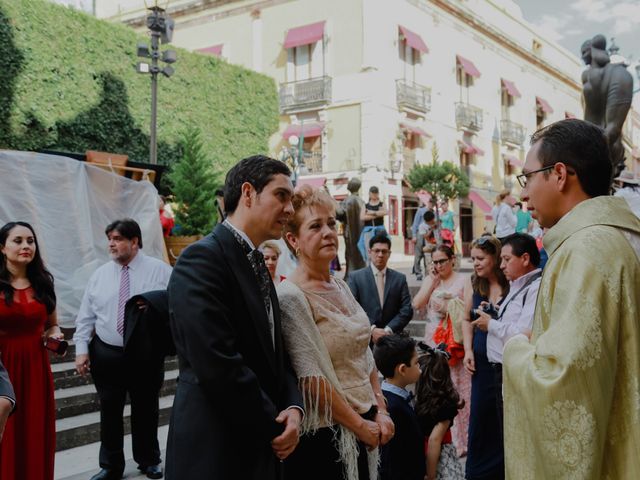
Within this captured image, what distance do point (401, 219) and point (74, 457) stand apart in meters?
22.4

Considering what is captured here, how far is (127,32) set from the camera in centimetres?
1861

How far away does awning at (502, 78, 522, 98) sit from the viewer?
34.3m

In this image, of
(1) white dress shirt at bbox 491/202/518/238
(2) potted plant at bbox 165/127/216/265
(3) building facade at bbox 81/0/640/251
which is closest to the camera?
(2) potted plant at bbox 165/127/216/265

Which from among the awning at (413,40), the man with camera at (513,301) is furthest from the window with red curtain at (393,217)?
the man with camera at (513,301)

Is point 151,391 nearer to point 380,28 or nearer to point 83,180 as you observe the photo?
point 83,180

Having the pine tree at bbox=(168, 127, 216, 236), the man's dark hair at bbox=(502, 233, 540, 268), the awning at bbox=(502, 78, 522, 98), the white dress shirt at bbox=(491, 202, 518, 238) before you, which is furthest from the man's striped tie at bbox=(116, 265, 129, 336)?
the awning at bbox=(502, 78, 522, 98)

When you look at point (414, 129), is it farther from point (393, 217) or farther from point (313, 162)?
point (313, 162)

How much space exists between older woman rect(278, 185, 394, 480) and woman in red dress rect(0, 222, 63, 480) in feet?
7.26

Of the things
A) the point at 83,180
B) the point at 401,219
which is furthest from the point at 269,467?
the point at 401,219

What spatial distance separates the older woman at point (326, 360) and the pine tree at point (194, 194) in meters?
8.26

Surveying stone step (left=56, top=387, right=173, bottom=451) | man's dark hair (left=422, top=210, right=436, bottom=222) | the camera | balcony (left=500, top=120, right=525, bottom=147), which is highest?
balcony (left=500, top=120, right=525, bottom=147)

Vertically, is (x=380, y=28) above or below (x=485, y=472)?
above

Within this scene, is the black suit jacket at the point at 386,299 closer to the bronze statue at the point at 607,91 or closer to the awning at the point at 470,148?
the bronze statue at the point at 607,91

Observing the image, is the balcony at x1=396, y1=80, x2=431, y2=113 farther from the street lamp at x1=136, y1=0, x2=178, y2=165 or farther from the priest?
the priest
